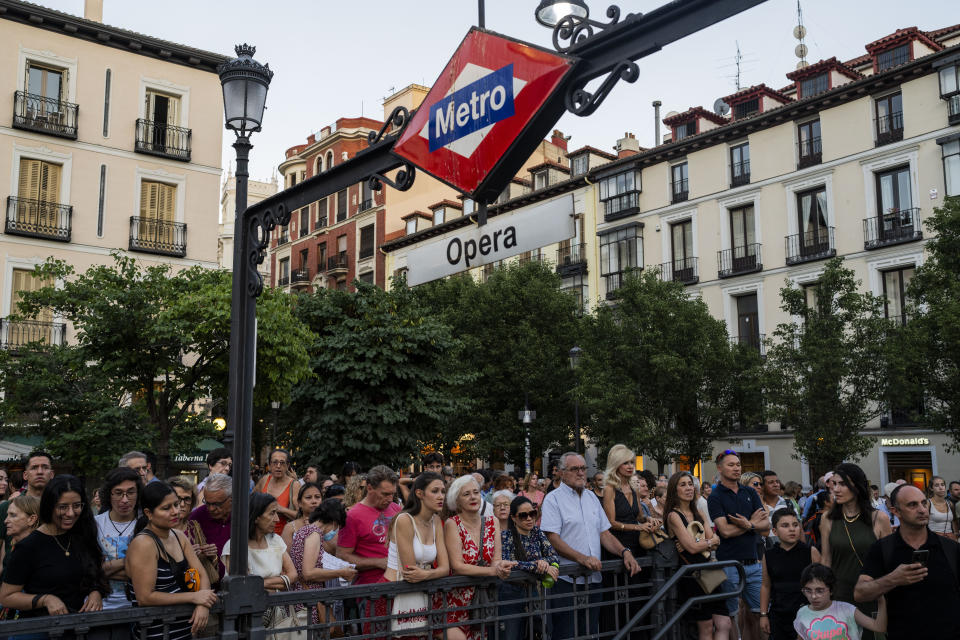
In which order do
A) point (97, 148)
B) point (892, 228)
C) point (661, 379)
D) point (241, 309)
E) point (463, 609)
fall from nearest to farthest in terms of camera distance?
point (241, 309)
point (463, 609)
point (97, 148)
point (661, 379)
point (892, 228)

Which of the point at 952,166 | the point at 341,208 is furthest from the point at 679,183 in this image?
the point at 341,208

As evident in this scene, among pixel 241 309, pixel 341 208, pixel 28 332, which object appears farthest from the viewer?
pixel 341 208

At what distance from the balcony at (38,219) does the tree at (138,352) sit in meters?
9.65

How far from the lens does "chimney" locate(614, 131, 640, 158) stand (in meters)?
45.0

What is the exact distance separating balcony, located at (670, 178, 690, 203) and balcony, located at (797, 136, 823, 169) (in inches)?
213

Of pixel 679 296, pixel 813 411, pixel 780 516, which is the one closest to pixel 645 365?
pixel 679 296

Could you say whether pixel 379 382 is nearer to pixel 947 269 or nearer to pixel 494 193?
pixel 947 269

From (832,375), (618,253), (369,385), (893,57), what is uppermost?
(893,57)

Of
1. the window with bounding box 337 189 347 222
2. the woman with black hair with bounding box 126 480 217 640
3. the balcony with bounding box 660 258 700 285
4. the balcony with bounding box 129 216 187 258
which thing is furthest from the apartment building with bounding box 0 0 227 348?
the window with bounding box 337 189 347 222

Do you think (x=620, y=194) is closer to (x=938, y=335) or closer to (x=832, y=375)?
(x=832, y=375)

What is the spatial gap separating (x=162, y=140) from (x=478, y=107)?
96.0ft

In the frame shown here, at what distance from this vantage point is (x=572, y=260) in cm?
4444

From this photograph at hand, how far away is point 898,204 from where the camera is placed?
3269 cm

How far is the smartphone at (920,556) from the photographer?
228 inches
